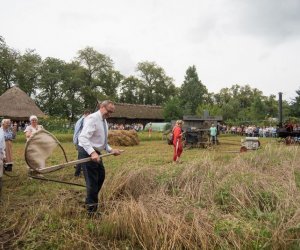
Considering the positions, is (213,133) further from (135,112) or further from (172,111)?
(135,112)

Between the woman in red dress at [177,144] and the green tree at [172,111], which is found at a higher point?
the green tree at [172,111]

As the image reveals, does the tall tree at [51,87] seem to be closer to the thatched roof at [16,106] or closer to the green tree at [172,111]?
the thatched roof at [16,106]

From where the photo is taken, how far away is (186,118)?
22562 mm

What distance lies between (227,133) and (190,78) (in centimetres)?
1524

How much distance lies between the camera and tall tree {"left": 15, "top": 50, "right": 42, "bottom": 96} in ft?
175

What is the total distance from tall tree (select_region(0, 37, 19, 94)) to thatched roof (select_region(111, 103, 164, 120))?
15.6 metres

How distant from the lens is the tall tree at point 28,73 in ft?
175

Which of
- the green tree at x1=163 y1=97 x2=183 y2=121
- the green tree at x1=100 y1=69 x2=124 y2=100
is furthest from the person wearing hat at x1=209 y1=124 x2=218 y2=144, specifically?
the green tree at x1=100 y1=69 x2=124 y2=100

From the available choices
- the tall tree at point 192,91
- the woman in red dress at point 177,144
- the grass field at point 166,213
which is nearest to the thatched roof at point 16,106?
the tall tree at point 192,91

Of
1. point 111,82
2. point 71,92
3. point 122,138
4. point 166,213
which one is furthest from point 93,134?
point 111,82

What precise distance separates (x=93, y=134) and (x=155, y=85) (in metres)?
70.6

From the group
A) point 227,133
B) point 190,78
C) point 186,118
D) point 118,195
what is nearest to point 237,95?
point 190,78

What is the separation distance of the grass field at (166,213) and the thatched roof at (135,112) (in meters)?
44.5

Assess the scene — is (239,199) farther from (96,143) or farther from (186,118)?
(186,118)
